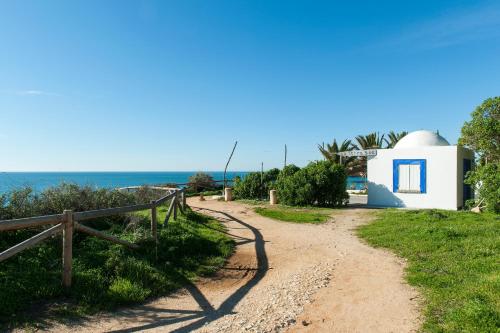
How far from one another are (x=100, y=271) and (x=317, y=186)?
13796 mm

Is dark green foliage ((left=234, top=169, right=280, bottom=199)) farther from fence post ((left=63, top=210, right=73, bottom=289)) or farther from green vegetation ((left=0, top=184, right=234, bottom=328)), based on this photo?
fence post ((left=63, top=210, right=73, bottom=289))

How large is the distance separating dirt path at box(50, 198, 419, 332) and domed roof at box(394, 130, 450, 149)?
11973 millimetres

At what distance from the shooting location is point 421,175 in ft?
56.6

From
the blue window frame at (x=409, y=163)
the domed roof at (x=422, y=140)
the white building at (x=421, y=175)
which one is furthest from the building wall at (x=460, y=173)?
the domed roof at (x=422, y=140)

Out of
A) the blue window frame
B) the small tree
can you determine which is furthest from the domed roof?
the small tree

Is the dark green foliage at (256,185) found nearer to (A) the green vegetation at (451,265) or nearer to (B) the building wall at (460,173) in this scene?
(B) the building wall at (460,173)

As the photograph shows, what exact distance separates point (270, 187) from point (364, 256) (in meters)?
14.1

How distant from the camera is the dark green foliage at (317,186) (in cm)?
1808

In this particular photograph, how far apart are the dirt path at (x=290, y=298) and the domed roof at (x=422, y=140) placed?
12.0m

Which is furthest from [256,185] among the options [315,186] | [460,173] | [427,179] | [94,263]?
[94,263]

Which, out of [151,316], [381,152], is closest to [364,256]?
[151,316]

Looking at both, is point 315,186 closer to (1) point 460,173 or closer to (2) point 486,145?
(1) point 460,173

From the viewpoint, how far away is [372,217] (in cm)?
1439

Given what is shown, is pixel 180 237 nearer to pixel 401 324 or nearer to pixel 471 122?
pixel 401 324
